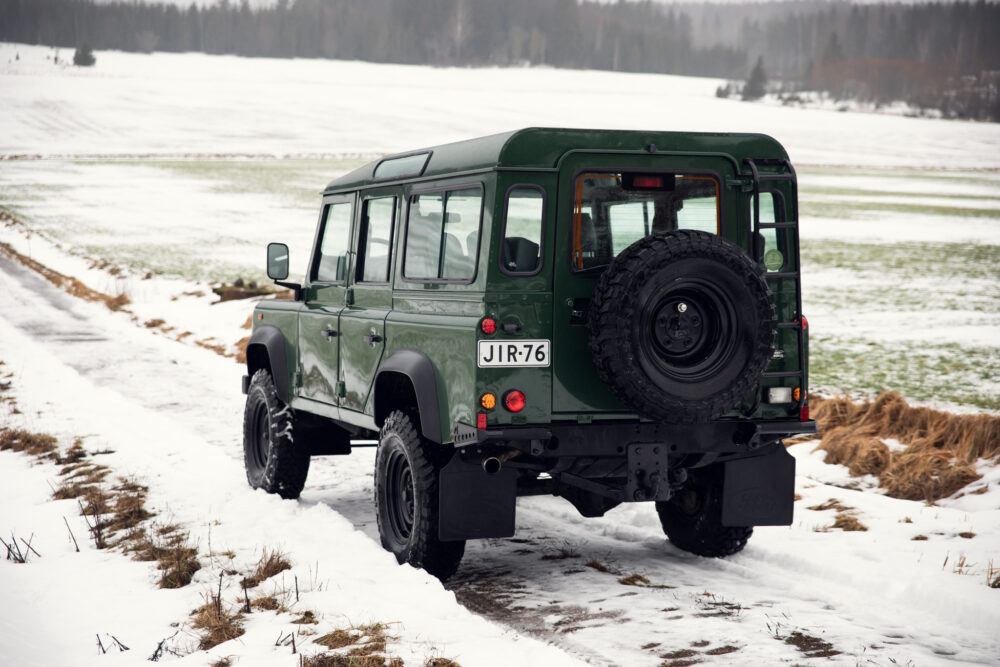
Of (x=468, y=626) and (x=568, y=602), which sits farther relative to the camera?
(x=568, y=602)

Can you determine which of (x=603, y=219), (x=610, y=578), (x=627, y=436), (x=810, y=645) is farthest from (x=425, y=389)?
(x=810, y=645)

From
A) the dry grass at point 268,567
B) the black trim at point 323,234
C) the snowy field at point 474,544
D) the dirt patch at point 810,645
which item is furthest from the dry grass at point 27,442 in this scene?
the dirt patch at point 810,645

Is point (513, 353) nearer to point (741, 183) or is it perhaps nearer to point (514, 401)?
point (514, 401)

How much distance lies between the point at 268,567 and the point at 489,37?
608ft

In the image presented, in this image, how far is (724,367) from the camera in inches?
230

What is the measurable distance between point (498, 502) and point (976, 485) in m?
4.19

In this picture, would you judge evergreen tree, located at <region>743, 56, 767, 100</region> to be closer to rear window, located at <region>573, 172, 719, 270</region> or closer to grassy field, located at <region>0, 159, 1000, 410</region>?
grassy field, located at <region>0, 159, 1000, 410</region>

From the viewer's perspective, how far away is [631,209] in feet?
20.5

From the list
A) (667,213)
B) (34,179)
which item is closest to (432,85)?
(34,179)

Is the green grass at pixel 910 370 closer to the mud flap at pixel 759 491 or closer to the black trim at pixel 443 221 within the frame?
the mud flap at pixel 759 491

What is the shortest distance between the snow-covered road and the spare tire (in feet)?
3.59

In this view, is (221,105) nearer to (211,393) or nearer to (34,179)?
(34,179)

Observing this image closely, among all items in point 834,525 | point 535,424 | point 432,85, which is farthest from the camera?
point 432,85

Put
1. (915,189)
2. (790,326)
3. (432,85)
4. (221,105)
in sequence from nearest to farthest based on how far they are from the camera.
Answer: (790,326), (915,189), (221,105), (432,85)
